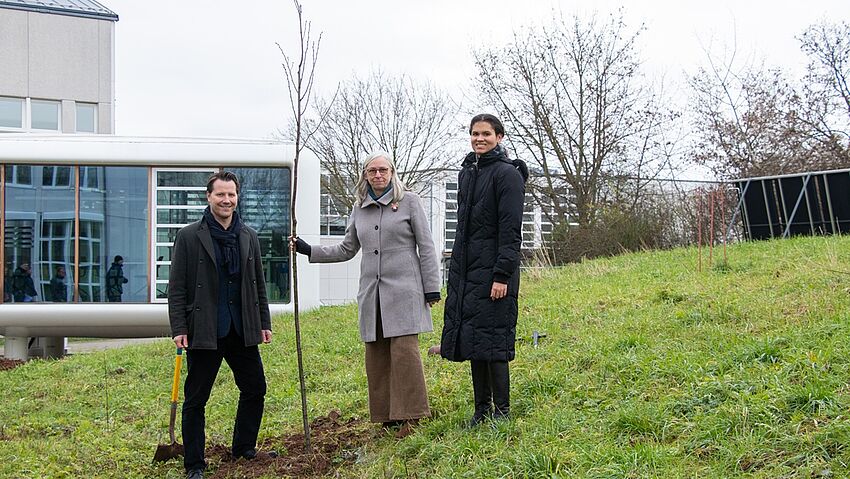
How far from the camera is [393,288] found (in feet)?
18.7

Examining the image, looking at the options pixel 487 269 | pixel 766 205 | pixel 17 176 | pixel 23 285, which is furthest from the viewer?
pixel 17 176

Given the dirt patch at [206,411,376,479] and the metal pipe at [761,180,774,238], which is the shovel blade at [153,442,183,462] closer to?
the dirt patch at [206,411,376,479]

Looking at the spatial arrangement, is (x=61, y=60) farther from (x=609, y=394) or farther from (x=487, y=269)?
(x=609, y=394)

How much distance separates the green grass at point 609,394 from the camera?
170 inches

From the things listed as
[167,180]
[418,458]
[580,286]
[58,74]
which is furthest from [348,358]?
[58,74]

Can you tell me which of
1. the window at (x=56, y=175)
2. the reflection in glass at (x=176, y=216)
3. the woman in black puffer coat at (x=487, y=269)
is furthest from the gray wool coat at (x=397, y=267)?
the window at (x=56, y=175)

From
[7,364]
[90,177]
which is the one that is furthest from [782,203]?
[7,364]

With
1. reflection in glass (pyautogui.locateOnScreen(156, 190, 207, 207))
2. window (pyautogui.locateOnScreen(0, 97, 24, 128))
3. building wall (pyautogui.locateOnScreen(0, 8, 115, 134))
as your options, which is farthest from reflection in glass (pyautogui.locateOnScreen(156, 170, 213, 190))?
window (pyautogui.locateOnScreen(0, 97, 24, 128))

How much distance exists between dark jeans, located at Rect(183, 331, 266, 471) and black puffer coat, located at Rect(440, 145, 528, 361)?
4.32 feet

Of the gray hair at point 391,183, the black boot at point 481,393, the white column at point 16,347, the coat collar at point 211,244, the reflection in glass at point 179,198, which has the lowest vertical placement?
the black boot at point 481,393

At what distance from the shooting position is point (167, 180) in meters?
16.8

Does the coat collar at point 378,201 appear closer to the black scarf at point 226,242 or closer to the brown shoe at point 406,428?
the black scarf at point 226,242

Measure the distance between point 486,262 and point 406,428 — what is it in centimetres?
125

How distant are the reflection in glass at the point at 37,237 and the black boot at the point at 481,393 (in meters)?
12.8
